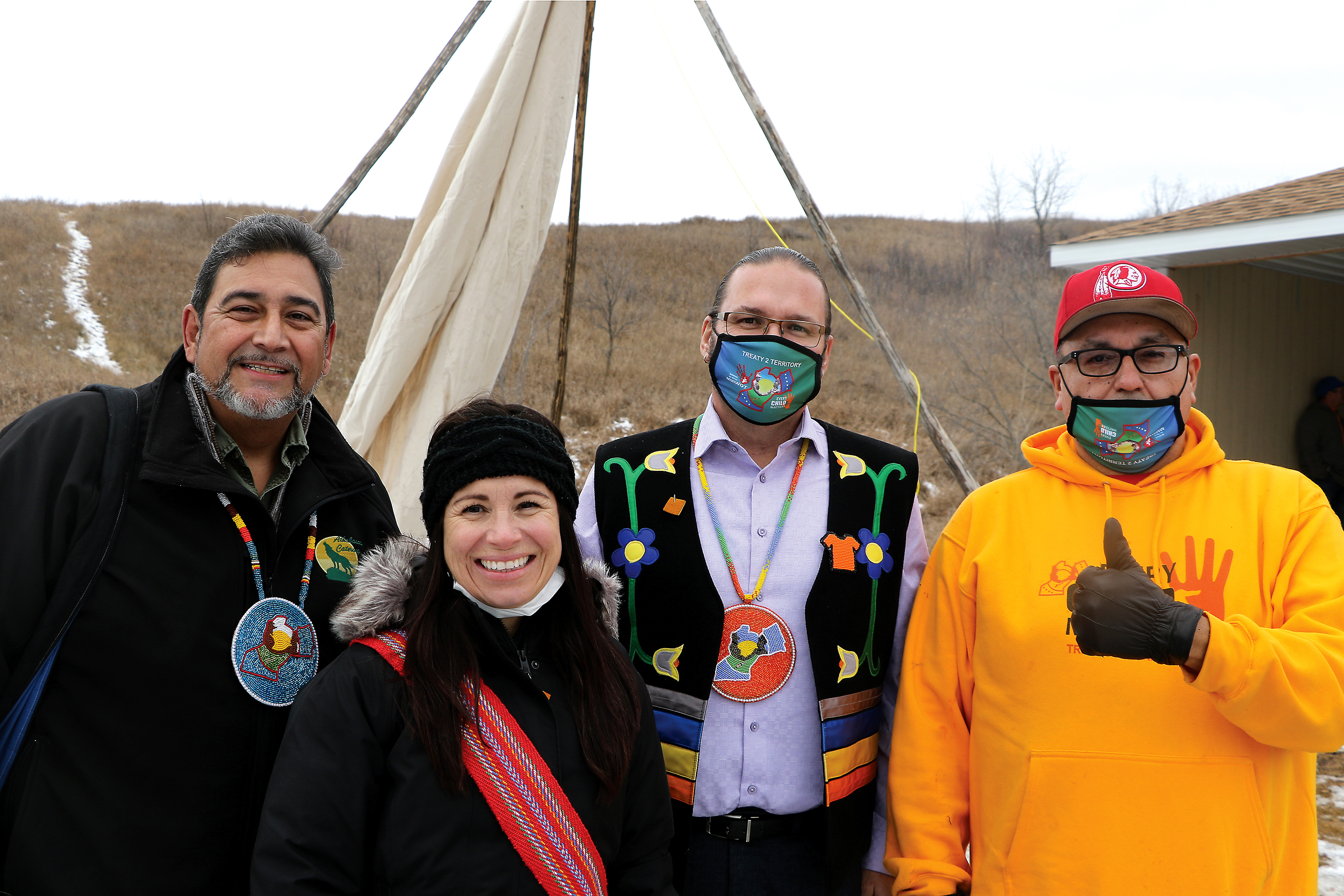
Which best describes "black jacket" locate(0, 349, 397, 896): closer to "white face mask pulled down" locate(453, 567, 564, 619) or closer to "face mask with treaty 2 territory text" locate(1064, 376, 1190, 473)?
"white face mask pulled down" locate(453, 567, 564, 619)

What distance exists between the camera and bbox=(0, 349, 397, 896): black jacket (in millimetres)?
1728

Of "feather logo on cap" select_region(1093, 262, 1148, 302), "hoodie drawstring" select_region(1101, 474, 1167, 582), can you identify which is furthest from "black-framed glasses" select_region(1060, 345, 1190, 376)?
"hoodie drawstring" select_region(1101, 474, 1167, 582)

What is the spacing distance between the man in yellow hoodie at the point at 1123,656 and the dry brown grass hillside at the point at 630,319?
5338mm

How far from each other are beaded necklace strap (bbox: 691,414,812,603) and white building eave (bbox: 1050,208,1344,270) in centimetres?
551

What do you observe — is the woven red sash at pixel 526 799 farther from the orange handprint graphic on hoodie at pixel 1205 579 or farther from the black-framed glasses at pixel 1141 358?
the black-framed glasses at pixel 1141 358

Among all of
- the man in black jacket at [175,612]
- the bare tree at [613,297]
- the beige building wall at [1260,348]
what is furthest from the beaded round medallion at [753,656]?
the bare tree at [613,297]

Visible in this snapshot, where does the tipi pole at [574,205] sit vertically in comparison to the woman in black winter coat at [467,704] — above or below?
above

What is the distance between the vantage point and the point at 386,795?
1.58m

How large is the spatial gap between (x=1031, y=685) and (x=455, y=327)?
316 centimetres

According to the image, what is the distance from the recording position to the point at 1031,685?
2.00 meters

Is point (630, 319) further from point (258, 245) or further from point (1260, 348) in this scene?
point (258, 245)

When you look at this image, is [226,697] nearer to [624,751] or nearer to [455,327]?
[624,751]

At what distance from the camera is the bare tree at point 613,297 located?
21547mm

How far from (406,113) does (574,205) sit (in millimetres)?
1084
